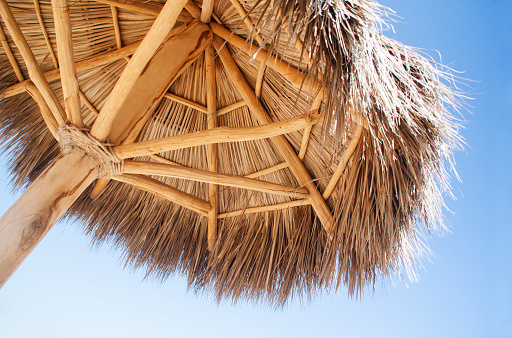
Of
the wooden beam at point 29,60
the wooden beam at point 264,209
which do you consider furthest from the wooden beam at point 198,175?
the wooden beam at point 29,60

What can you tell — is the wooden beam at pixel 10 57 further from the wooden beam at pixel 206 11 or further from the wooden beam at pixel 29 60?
the wooden beam at pixel 206 11

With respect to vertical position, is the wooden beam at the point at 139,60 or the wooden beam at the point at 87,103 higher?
the wooden beam at the point at 87,103

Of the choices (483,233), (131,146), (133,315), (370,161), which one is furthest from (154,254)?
(133,315)

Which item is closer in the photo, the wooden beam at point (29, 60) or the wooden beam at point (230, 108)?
the wooden beam at point (29, 60)

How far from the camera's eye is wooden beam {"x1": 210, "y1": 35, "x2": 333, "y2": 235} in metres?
2.51

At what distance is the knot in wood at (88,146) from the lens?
5.66 ft

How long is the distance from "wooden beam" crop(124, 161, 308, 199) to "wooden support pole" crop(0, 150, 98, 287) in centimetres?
23

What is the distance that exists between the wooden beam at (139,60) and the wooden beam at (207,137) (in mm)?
150

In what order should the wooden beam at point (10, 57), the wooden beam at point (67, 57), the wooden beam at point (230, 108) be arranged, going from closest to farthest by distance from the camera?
the wooden beam at point (67, 57), the wooden beam at point (10, 57), the wooden beam at point (230, 108)

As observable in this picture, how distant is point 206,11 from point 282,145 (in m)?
1.10

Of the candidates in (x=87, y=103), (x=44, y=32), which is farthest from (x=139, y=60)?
(x=87, y=103)

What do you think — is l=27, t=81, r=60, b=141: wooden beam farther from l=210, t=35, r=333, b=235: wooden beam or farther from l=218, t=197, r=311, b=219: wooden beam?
l=218, t=197, r=311, b=219: wooden beam

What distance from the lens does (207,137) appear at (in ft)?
6.22

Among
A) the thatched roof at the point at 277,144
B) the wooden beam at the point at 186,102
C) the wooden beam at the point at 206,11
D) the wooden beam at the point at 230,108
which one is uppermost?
the wooden beam at the point at 206,11
